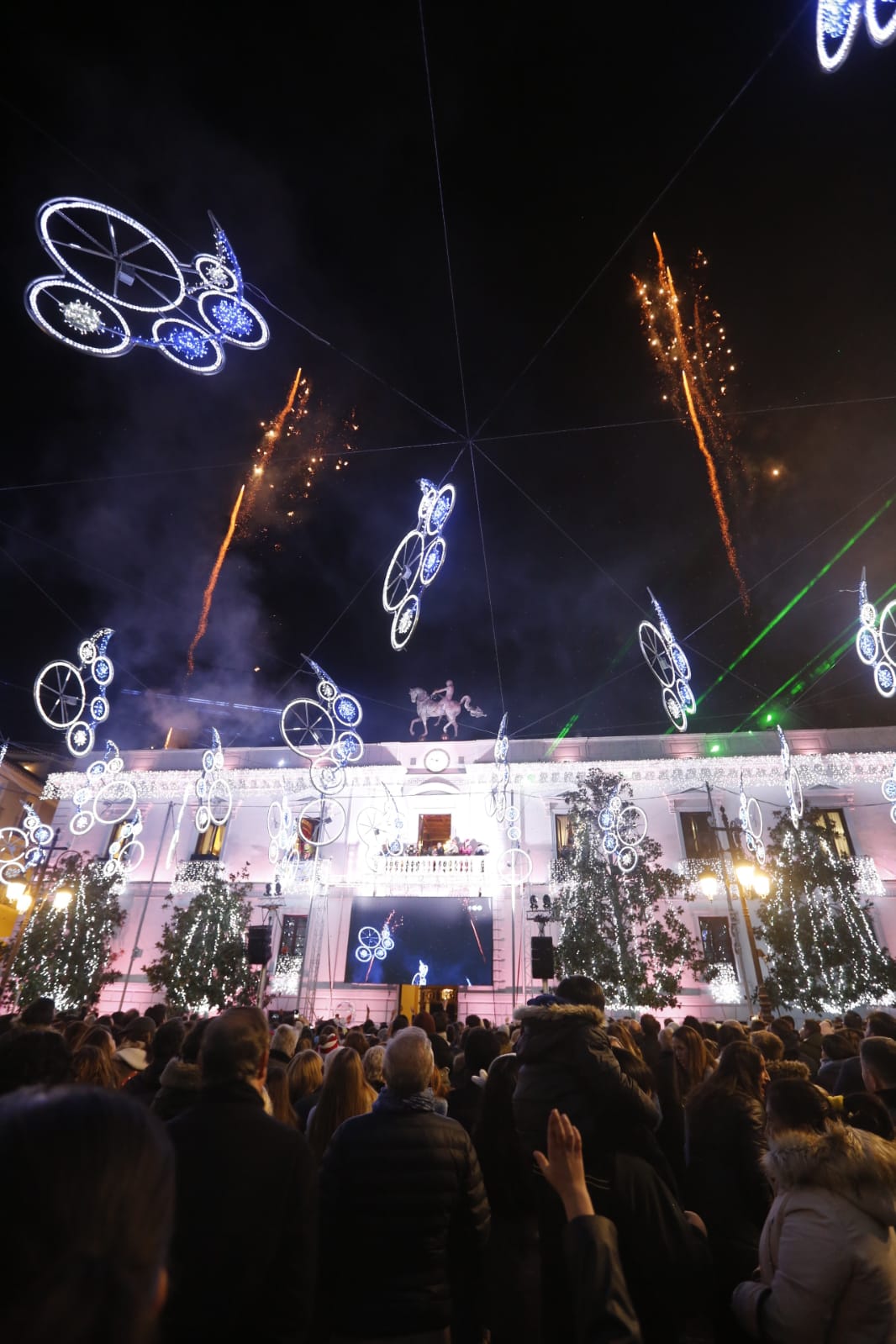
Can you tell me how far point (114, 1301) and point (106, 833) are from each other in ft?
107

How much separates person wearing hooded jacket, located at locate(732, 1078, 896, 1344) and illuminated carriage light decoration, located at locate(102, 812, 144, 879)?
85.5 feet

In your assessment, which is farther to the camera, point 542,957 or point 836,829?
point 836,829

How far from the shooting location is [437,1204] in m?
2.97

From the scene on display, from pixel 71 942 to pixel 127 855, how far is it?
5.26 meters

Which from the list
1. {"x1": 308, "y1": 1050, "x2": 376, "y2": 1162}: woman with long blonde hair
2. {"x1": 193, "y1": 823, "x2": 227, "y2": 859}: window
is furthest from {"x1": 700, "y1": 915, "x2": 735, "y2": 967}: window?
{"x1": 308, "y1": 1050, "x2": 376, "y2": 1162}: woman with long blonde hair

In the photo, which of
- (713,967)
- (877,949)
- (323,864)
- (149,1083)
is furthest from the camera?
(323,864)

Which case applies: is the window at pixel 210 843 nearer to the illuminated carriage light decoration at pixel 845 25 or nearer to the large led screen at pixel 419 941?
the large led screen at pixel 419 941

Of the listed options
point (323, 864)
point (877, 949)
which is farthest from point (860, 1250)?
point (323, 864)

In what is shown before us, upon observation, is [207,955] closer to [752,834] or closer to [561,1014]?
[752,834]

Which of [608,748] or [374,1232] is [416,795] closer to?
[608,748]

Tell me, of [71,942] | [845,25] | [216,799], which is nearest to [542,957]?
[845,25]

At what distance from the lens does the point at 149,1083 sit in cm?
450

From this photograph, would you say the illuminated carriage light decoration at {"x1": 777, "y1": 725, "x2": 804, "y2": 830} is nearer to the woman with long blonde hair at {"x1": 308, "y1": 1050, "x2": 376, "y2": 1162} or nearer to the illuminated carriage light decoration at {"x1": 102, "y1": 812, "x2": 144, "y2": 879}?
the woman with long blonde hair at {"x1": 308, "y1": 1050, "x2": 376, "y2": 1162}

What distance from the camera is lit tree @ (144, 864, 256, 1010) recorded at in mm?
22875
